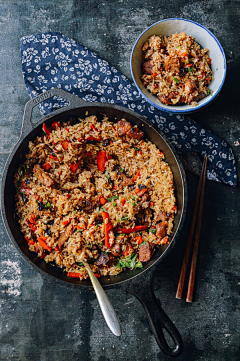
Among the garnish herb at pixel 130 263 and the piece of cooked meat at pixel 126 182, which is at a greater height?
the piece of cooked meat at pixel 126 182

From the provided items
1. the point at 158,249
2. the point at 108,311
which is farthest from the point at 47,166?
the point at 108,311

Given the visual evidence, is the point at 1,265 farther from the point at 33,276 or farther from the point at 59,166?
the point at 59,166

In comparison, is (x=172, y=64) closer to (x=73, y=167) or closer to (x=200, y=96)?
(x=200, y=96)

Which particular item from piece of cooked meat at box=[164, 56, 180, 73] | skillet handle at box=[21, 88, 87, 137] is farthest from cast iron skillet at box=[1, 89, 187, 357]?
piece of cooked meat at box=[164, 56, 180, 73]

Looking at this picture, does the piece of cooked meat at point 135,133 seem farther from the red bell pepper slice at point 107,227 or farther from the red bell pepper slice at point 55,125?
the red bell pepper slice at point 107,227

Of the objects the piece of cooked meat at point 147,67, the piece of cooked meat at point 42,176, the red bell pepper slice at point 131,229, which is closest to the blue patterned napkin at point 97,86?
the piece of cooked meat at point 147,67

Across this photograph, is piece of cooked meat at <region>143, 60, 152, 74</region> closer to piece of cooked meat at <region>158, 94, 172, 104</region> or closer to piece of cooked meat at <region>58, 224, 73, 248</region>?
piece of cooked meat at <region>158, 94, 172, 104</region>
